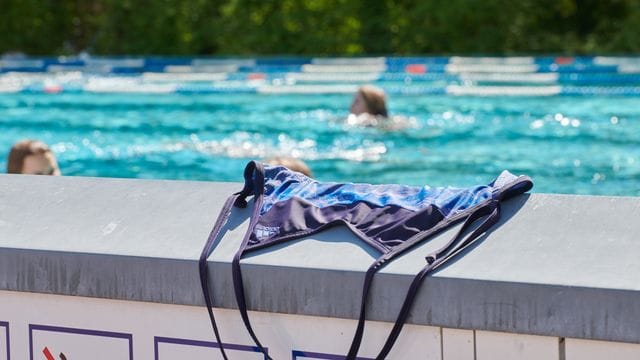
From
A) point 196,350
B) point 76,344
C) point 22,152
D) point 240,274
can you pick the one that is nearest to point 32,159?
point 22,152

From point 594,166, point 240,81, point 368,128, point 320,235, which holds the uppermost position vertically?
point 240,81

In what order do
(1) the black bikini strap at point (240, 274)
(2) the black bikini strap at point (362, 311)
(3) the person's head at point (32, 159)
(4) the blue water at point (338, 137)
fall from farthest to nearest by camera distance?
1. (4) the blue water at point (338, 137)
2. (3) the person's head at point (32, 159)
3. (1) the black bikini strap at point (240, 274)
4. (2) the black bikini strap at point (362, 311)

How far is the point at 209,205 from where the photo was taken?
252cm

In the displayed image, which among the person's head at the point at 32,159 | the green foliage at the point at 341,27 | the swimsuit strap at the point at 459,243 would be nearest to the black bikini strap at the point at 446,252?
the swimsuit strap at the point at 459,243

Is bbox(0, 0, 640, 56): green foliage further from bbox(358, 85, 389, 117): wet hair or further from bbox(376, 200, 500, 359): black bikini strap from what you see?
bbox(376, 200, 500, 359): black bikini strap

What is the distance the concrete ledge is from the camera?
2010mm

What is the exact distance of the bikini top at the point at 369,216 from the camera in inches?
85.7

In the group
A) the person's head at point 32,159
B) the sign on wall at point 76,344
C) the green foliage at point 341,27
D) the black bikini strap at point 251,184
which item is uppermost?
the green foliage at point 341,27

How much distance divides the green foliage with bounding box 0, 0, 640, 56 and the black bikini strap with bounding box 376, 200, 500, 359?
1156 cm

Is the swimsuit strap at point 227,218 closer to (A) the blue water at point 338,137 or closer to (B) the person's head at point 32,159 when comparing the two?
(B) the person's head at point 32,159

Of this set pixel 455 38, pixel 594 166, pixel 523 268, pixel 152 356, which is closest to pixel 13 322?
pixel 152 356

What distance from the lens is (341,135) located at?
8.86 metres

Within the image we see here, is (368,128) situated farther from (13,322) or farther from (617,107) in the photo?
(13,322)

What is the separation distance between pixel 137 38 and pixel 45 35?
5.25 ft
